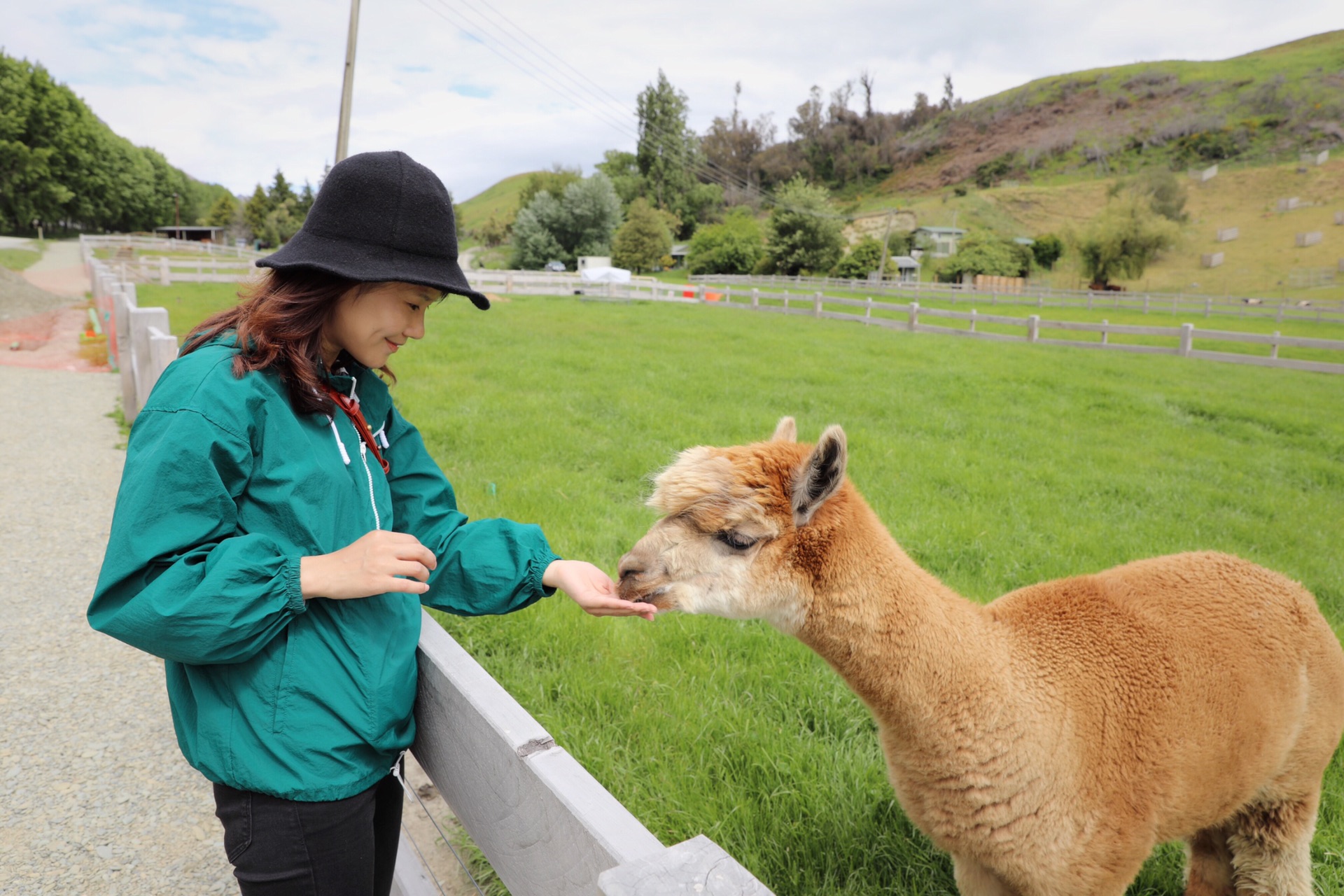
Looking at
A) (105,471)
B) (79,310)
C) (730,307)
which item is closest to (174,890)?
(105,471)

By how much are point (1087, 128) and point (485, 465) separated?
6551 inches

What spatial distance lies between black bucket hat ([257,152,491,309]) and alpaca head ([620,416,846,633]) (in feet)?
2.91

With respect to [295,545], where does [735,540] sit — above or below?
below

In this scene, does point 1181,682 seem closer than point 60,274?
Yes

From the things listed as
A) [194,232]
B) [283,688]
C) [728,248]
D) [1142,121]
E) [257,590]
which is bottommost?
[283,688]

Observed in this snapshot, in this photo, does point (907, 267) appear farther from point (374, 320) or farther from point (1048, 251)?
point (374, 320)

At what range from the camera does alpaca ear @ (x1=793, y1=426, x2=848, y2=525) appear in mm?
1976

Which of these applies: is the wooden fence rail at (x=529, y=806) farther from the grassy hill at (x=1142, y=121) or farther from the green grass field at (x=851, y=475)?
the grassy hill at (x=1142, y=121)

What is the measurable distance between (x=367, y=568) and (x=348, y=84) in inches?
519

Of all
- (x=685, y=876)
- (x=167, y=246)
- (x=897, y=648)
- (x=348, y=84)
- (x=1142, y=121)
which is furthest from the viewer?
(x=1142, y=121)

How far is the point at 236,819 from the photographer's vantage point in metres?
1.52

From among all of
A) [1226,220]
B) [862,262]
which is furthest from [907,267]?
[1226,220]

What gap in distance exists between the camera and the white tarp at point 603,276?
31.5 metres

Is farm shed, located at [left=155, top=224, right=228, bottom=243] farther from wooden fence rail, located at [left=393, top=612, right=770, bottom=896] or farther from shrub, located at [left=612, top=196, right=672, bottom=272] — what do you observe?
wooden fence rail, located at [left=393, top=612, right=770, bottom=896]
